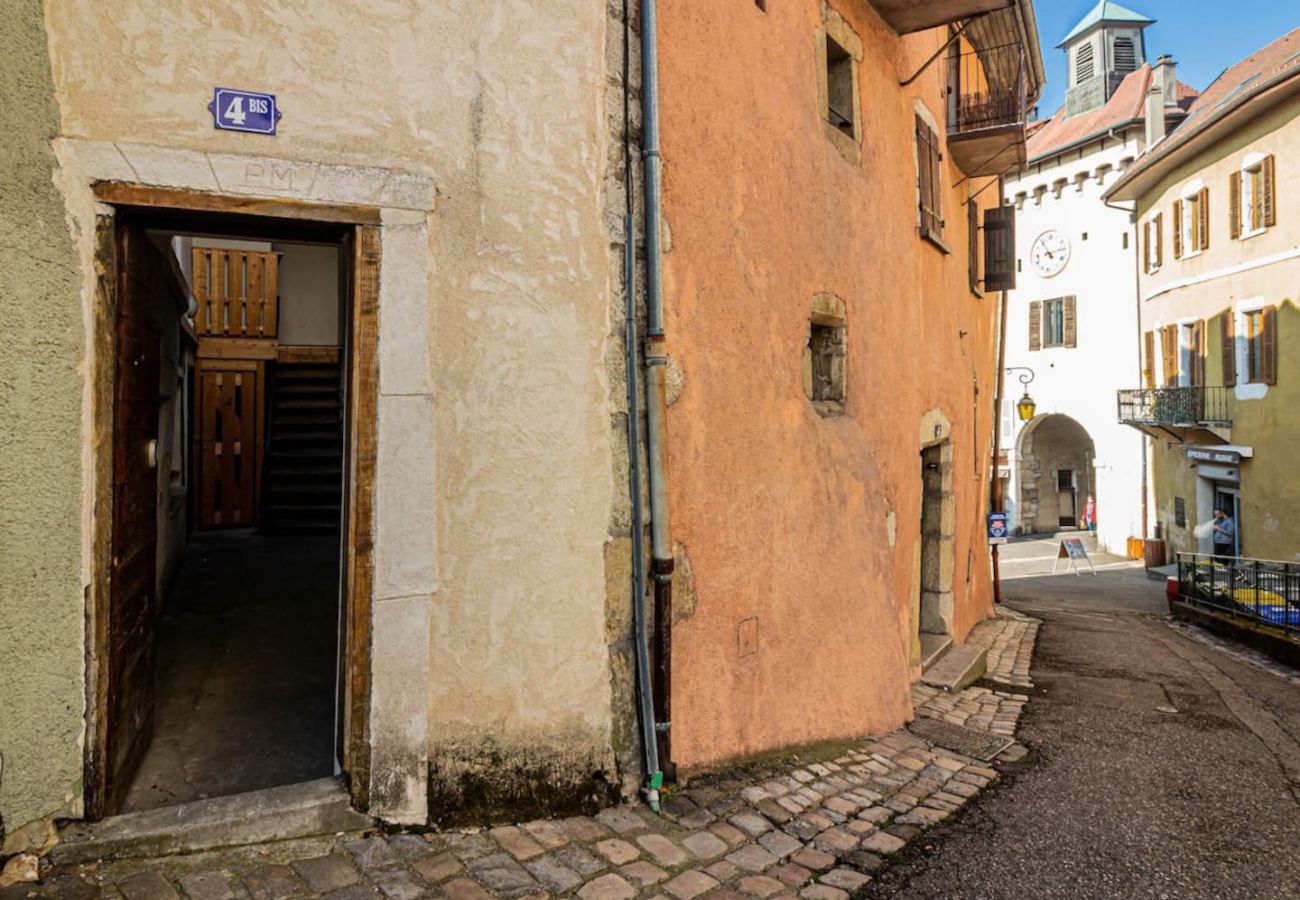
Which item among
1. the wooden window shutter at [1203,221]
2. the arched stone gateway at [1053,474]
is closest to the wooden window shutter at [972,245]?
the wooden window shutter at [1203,221]

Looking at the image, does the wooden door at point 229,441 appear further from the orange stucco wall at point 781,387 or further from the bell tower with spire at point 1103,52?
the bell tower with spire at point 1103,52

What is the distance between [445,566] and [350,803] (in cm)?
106

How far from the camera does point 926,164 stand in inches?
352

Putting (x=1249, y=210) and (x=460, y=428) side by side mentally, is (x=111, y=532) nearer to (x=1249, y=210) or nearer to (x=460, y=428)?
(x=460, y=428)

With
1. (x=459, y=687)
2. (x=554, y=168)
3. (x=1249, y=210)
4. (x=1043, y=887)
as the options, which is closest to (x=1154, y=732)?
(x=1043, y=887)

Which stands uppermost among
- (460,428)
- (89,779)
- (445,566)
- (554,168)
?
(554,168)

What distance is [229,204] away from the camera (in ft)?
11.1

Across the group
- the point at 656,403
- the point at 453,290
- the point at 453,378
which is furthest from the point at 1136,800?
the point at 453,290

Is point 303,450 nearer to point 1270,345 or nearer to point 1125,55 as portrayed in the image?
point 1270,345

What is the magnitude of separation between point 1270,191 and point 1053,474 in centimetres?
1633

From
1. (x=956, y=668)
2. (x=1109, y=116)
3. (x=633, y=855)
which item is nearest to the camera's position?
(x=633, y=855)

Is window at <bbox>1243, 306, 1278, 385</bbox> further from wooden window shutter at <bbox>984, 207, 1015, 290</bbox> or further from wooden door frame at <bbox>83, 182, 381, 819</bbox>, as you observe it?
wooden door frame at <bbox>83, 182, 381, 819</bbox>

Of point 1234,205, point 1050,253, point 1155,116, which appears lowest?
point 1234,205

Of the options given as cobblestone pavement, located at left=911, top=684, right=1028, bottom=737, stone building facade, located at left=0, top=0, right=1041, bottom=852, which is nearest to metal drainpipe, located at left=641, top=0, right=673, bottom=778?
stone building facade, located at left=0, top=0, right=1041, bottom=852
